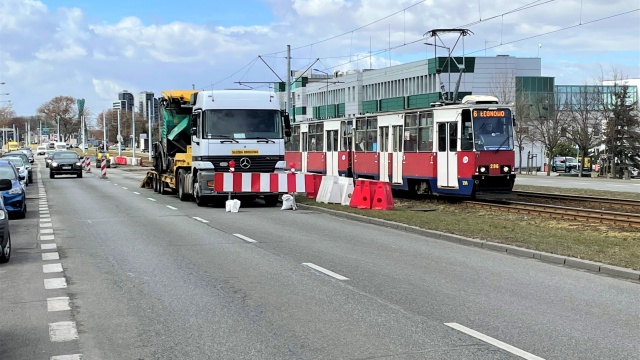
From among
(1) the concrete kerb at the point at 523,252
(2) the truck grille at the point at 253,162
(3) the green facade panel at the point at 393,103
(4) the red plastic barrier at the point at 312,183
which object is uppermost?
(3) the green facade panel at the point at 393,103

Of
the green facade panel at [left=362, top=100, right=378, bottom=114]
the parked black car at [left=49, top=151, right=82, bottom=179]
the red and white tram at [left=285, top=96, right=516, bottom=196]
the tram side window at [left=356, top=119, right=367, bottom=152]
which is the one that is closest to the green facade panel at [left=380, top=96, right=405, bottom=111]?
the green facade panel at [left=362, top=100, right=378, bottom=114]

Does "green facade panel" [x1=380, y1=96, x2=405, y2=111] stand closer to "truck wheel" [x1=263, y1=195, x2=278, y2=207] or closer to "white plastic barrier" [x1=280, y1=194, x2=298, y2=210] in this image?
"truck wheel" [x1=263, y1=195, x2=278, y2=207]

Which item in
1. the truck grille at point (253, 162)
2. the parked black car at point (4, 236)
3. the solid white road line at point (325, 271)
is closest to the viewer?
the solid white road line at point (325, 271)

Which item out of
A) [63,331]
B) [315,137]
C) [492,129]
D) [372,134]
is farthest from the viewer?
[315,137]

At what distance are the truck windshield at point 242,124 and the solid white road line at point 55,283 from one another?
42.2 ft

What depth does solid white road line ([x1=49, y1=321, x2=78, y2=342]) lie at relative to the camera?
22.5 feet

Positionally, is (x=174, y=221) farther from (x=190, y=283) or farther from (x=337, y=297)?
(x=337, y=297)

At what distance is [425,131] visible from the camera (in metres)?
25.2

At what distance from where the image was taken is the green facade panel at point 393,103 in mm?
89531

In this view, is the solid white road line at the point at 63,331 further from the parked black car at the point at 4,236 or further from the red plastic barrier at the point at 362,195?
the red plastic barrier at the point at 362,195

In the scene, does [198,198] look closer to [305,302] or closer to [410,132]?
[410,132]

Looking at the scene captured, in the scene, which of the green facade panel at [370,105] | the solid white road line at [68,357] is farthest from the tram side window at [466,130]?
the green facade panel at [370,105]

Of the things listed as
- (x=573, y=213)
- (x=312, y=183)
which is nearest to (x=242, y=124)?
(x=312, y=183)

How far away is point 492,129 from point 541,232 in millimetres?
8597
